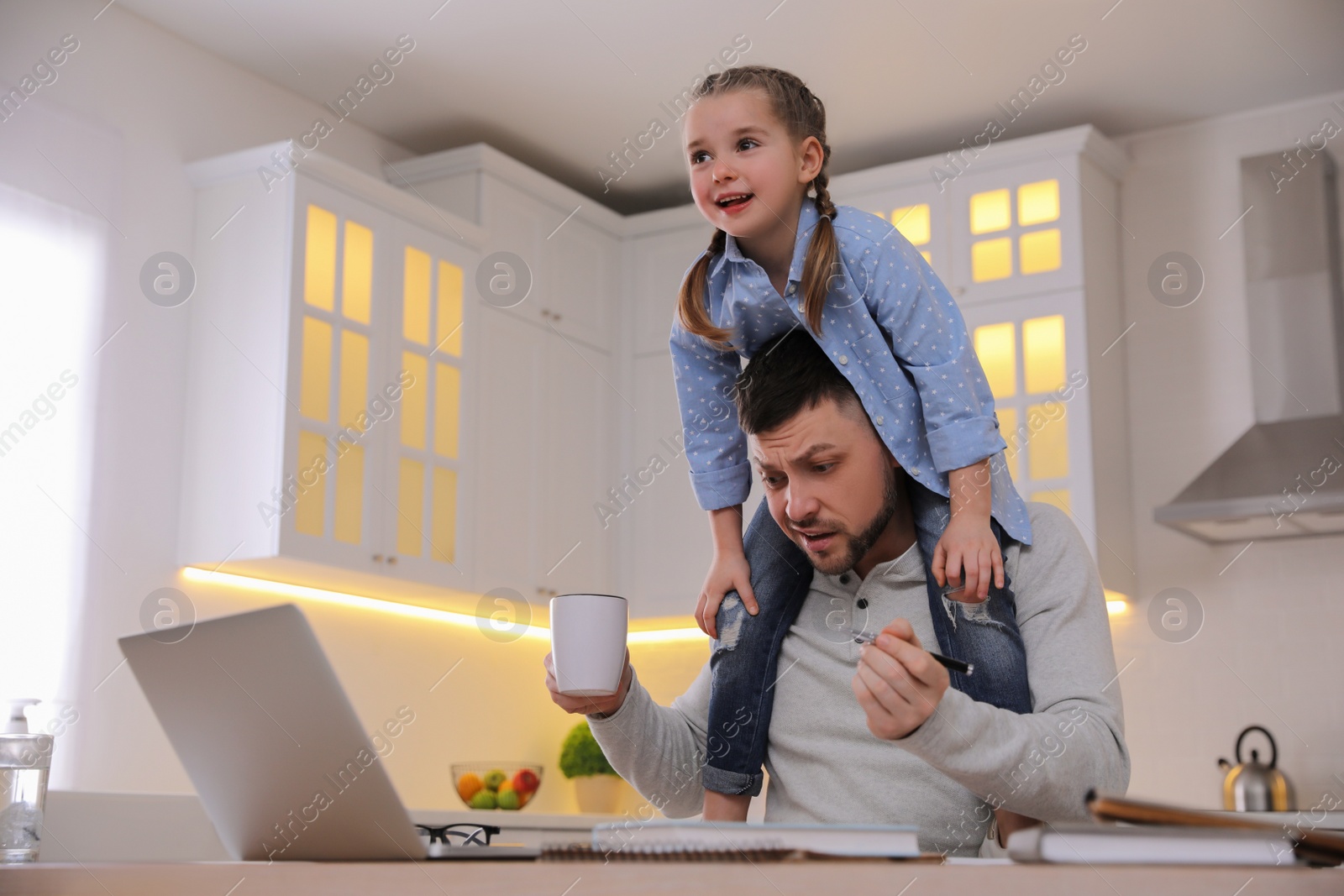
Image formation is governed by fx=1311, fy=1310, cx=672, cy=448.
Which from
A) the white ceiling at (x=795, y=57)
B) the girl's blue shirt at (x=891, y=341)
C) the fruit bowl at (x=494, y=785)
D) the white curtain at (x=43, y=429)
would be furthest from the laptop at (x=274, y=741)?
the white ceiling at (x=795, y=57)

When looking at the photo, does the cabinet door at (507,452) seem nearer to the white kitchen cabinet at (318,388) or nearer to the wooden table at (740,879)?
the white kitchen cabinet at (318,388)

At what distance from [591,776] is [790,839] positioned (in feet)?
11.2

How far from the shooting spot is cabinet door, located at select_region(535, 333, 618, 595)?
4.12 m

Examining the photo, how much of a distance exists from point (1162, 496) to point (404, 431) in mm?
2221

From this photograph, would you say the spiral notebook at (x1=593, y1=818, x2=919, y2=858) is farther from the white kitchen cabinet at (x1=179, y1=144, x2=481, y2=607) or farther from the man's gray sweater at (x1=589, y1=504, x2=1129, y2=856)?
the white kitchen cabinet at (x1=179, y1=144, x2=481, y2=607)

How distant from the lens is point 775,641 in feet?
5.49

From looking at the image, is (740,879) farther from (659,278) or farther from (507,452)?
(659,278)

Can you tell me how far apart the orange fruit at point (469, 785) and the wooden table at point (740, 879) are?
2948 millimetres

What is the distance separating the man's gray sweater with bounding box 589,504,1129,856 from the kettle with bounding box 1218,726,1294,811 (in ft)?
6.87

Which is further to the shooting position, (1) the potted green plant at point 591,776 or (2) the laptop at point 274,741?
(1) the potted green plant at point 591,776

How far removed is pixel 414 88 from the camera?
3.82 m

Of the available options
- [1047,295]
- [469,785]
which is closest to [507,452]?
[469,785]

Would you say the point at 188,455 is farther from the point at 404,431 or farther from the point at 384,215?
the point at 384,215

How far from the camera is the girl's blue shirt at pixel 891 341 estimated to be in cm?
159
